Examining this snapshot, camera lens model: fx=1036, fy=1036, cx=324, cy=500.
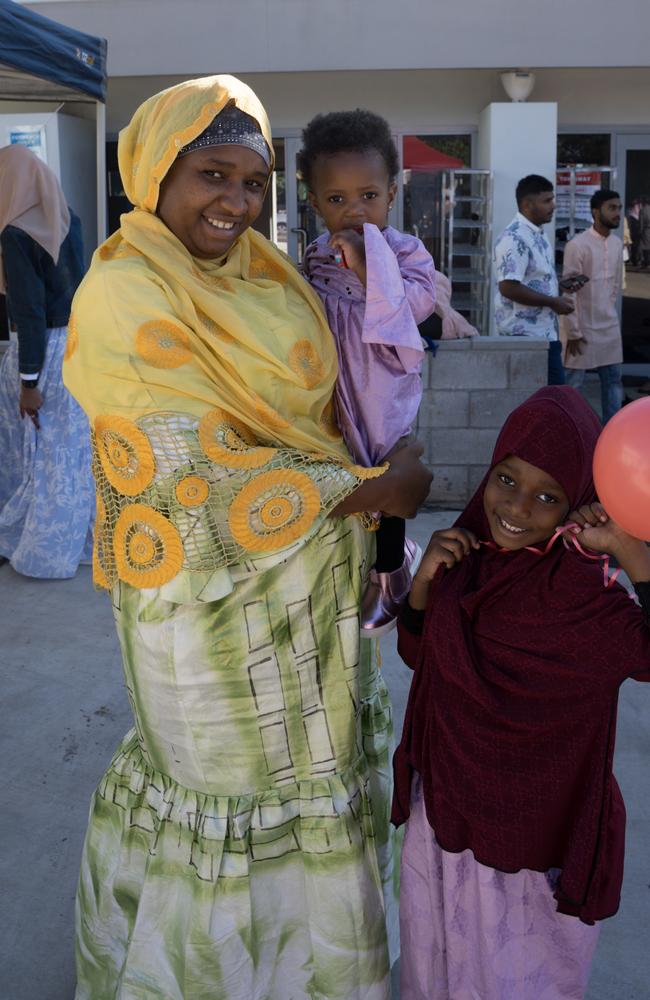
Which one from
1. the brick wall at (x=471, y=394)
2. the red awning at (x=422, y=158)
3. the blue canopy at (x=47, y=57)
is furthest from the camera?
the red awning at (x=422, y=158)

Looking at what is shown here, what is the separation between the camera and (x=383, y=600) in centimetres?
209

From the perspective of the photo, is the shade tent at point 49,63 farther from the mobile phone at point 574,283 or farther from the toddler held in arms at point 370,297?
the mobile phone at point 574,283

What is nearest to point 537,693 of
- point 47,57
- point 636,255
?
point 47,57

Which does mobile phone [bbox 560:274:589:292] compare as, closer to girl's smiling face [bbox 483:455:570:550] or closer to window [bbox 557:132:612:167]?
window [bbox 557:132:612:167]

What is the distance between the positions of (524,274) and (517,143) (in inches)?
160

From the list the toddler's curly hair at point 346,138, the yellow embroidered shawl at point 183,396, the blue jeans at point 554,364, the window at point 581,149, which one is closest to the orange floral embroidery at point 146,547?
the yellow embroidered shawl at point 183,396

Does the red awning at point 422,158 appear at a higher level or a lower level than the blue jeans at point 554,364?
higher

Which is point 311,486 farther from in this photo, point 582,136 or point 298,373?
point 582,136

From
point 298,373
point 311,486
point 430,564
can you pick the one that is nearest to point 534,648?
point 430,564

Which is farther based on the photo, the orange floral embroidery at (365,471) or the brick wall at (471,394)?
the brick wall at (471,394)

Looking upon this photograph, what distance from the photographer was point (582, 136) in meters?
10.5

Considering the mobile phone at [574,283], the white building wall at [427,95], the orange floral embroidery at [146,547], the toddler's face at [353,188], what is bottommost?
the orange floral embroidery at [146,547]

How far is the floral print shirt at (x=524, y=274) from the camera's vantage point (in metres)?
6.14

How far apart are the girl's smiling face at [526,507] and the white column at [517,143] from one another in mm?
8376
